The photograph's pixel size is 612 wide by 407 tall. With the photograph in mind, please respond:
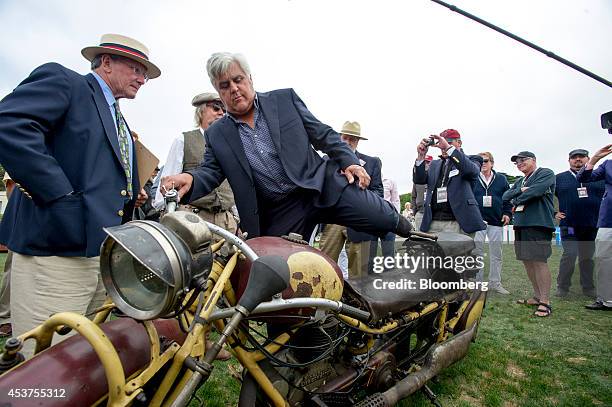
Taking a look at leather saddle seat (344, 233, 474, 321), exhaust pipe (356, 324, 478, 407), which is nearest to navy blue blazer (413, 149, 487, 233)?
leather saddle seat (344, 233, 474, 321)

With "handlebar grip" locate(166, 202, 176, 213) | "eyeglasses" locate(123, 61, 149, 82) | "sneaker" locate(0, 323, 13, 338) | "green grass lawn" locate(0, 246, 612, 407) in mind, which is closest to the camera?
"handlebar grip" locate(166, 202, 176, 213)

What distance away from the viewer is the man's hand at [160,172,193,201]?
7.09ft

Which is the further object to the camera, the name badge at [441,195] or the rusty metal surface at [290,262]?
the name badge at [441,195]

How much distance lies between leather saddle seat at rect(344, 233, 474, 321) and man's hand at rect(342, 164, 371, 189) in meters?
0.60

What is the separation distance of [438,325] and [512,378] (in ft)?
2.58

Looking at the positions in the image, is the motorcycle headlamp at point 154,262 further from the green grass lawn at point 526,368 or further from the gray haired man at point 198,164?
the gray haired man at point 198,164

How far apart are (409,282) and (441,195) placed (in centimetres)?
296

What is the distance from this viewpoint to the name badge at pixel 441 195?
17.2 ft

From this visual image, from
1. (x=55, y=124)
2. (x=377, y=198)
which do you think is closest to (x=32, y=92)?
(x=55, y=124)

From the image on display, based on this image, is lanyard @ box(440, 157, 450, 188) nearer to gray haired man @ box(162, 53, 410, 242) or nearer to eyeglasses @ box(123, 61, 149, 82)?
gray haired man @ box(162, 53, 410, 242)

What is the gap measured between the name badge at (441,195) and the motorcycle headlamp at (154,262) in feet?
14.4

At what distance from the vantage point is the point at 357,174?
2.47 meters

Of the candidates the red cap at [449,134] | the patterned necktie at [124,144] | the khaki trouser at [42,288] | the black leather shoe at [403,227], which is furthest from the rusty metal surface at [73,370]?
the red cap at [449,134]

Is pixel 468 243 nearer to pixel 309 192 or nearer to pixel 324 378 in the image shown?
pixel 309 192
